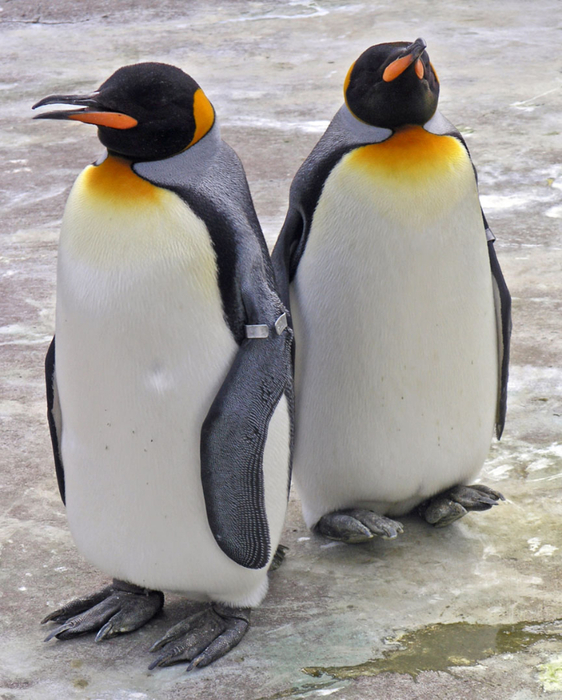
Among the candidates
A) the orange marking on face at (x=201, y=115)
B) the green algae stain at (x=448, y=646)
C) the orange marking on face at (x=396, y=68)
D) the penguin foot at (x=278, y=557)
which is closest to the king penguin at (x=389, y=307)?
the orange marking on face at (x=396, y=68)

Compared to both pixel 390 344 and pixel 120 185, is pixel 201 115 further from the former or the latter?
pixel 390 344

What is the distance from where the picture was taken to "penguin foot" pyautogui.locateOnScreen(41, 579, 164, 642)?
2.48 metres

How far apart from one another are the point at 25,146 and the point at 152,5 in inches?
156

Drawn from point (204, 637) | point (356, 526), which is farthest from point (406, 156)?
point (204, 637)

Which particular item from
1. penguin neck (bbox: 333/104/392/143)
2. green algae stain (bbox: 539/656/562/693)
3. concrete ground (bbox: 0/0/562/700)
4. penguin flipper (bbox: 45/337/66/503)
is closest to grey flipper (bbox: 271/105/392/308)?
penguin neck (bbox: 333/104/392/143)

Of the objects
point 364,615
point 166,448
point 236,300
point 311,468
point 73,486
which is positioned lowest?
point 364,615

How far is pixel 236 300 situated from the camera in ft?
7.20

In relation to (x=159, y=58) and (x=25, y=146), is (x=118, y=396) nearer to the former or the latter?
(x=25, y=146)

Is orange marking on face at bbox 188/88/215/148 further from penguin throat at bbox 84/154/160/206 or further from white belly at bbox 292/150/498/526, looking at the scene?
white belly at bbox 292/150/498/526

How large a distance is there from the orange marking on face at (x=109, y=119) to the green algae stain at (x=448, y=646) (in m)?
1.26

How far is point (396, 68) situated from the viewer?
2418 millimetres

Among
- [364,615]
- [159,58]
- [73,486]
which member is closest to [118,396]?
[73,486]

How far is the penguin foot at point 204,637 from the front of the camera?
7.80ft

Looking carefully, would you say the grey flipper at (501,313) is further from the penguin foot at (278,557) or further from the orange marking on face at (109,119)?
the orange marking on face at (109,119)
